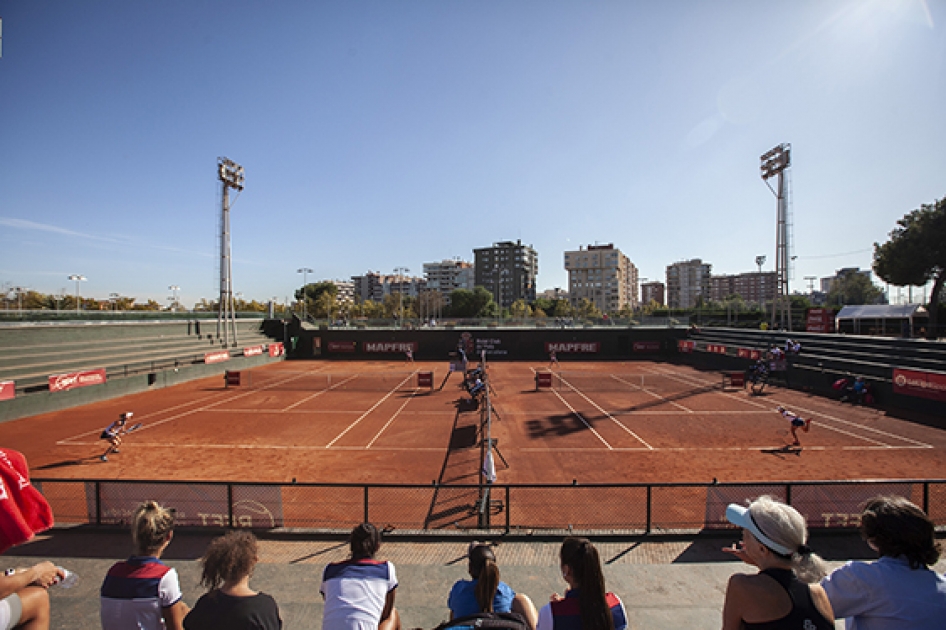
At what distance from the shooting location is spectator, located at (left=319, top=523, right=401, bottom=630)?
11.3 ft

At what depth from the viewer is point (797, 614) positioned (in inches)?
103

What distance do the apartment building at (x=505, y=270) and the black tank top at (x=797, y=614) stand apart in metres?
146

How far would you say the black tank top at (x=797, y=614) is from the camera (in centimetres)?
260

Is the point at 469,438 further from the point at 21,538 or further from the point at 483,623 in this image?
the point at 21,538

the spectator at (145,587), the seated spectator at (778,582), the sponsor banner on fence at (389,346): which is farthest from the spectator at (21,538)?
the sponsor banner on fence at (389,346)

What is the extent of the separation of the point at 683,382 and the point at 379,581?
33315 mm

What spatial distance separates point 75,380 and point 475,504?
26915 mm

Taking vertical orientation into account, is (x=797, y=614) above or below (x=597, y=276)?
below

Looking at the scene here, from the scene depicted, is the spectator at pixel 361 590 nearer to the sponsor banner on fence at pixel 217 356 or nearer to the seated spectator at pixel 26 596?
the seated spectator at pixel 26 596

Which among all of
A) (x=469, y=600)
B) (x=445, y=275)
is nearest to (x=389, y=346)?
(x=469, y=600)

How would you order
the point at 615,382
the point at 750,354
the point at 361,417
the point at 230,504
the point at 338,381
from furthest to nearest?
the point at 750,354 < the point at 338,381 < the point at 615,382 < the point at 361,417 < the point at 230,504

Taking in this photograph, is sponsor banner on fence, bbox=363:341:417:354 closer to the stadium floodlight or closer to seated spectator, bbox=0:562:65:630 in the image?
the stadium floodlight

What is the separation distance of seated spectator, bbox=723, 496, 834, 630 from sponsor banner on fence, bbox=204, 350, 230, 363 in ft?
135

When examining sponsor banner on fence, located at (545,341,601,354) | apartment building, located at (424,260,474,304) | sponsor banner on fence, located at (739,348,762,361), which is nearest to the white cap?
sponsor banner on fence, located at (739,348,762,361)
